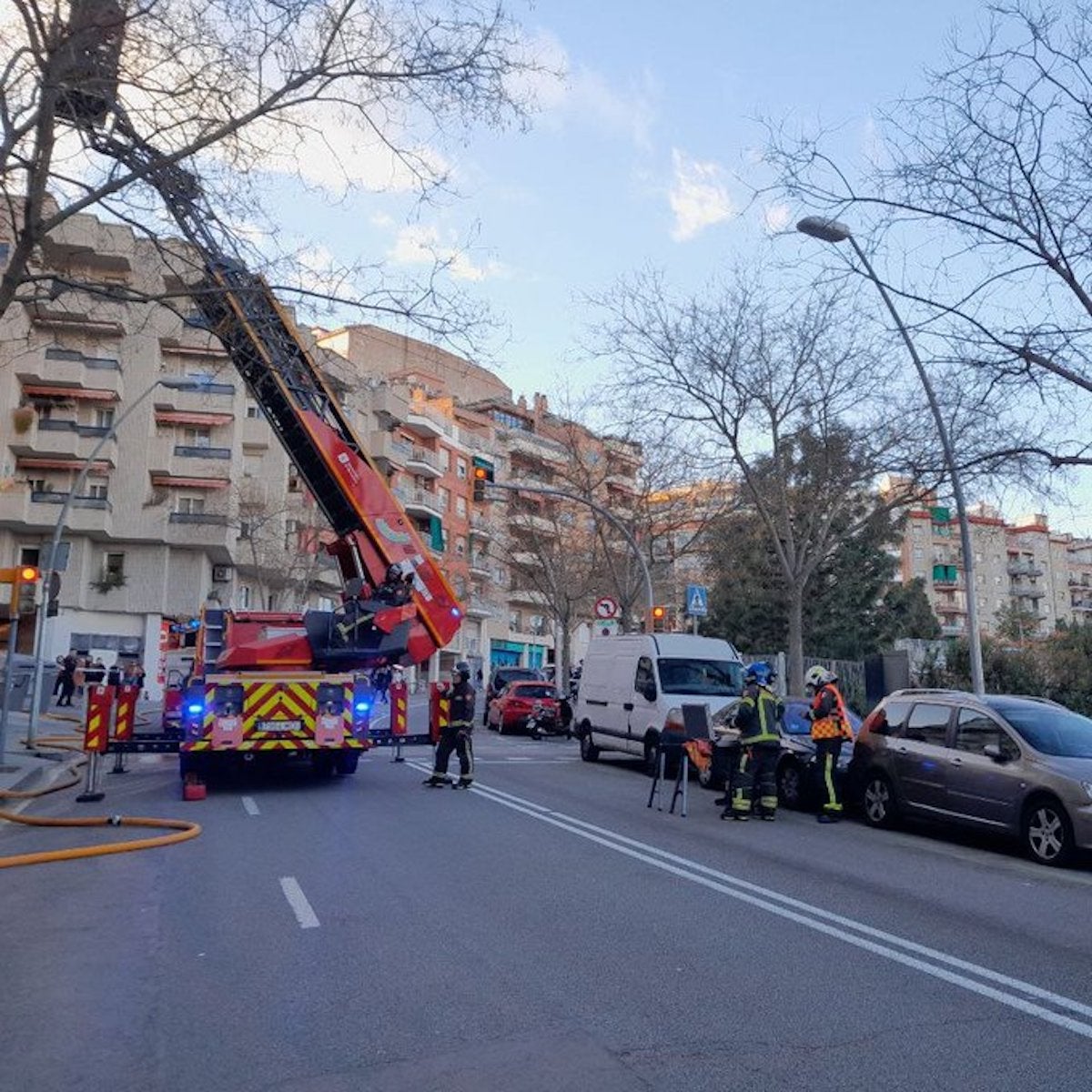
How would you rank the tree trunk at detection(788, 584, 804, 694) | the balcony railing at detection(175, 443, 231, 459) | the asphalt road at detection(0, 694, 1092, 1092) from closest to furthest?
1. the asphalt road at detection(0, 694, 1092, 1092)
2. the tree trunk at detection(788, 584, 804, 694)
3. the balcony railing at detection(175, 443, 231, 459)

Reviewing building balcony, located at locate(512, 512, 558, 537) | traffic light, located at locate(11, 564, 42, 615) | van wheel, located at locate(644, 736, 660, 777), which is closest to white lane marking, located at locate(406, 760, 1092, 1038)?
van wheel, located at locate(644, 736, 660, 777)

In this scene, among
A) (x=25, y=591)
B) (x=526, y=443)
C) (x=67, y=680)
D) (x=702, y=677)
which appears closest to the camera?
(x=25, y=591)

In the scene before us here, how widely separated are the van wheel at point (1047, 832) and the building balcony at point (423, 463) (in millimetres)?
51863

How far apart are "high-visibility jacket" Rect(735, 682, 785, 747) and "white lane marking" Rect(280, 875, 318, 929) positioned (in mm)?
5989

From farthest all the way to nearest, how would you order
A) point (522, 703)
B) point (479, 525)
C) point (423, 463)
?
1. point (479, 525)
2. point (423, 463)
3. point (522, 703)

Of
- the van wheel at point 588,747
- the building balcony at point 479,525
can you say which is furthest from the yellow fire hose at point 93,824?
the building balcony at point 479,525

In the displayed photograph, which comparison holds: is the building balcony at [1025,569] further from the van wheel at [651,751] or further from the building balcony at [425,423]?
the van wheel at [651,751]

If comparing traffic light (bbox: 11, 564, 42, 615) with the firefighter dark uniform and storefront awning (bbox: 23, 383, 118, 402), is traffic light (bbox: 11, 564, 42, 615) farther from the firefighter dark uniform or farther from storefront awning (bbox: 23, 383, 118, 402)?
storefront awning (bbox: 23, 383, 118, 402)

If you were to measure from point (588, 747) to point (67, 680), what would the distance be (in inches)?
828

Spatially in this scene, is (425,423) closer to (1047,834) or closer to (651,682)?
(651,682)

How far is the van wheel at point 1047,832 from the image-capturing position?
10.0 meters

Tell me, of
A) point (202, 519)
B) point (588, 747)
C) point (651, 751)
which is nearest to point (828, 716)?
point (651, 751)

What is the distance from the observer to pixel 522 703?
93.7 feet

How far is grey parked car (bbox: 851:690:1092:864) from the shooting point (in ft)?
33.5
